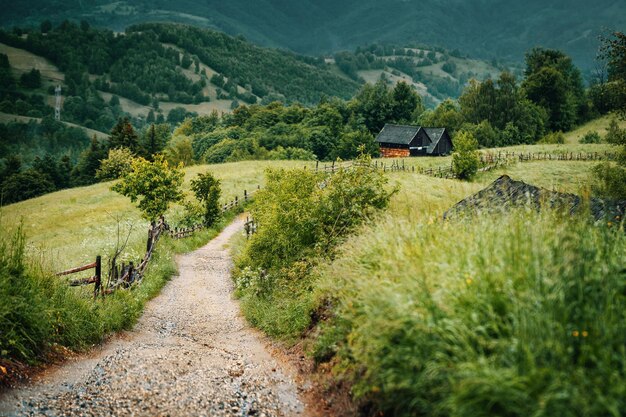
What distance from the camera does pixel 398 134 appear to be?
93250 mm

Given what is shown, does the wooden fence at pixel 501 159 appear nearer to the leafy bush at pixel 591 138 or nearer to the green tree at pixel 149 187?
the leafy bush at pixel 591 138

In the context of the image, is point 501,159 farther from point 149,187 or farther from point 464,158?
point 149,187

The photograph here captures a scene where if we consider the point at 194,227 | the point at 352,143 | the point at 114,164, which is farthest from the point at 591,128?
the point at 194,227

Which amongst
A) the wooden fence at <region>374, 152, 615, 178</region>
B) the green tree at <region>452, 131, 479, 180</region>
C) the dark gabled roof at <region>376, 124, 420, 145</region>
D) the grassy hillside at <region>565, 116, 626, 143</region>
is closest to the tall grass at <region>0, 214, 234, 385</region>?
the green tree at <region>452, 131, 479, 180</region>

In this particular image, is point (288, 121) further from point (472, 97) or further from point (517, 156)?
point (517, 156)

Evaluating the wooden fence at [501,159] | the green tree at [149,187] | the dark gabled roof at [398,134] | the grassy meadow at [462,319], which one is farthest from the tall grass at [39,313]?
the dark gabled roof at [398,134]

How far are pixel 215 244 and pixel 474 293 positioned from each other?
3013cm

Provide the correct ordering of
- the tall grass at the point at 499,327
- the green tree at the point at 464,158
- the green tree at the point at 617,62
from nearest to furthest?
the tall grass at the point at 499,327
the green tree at the point at 617,62
the green tree at the point at 464,158

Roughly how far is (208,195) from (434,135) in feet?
210

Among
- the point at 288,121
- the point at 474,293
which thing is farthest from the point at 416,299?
the point at 288,121

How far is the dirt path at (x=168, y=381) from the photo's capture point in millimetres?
7723

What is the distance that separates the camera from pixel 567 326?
5.14 m

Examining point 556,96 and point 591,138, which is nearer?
point 591,138

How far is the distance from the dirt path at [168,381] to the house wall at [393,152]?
263ft
